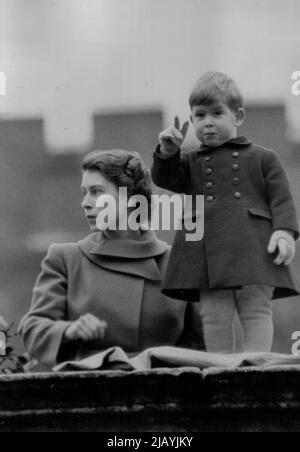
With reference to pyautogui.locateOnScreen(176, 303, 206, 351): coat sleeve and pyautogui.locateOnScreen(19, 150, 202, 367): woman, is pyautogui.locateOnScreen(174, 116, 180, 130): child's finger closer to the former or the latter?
pyautogui.locateOnScreen(19, 150, 202, 367): woman

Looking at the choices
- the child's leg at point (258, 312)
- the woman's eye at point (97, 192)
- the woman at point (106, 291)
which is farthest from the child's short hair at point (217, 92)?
the child's leg at point (258, 312)

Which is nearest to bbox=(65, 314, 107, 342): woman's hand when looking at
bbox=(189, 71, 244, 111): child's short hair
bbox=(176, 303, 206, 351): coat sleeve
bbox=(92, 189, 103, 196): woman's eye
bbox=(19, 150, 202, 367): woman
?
bbox=(19, 150, 202, 367): woman

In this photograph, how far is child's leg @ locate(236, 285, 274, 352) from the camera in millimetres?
Result: 5008

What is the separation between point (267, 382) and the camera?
4.65 meters

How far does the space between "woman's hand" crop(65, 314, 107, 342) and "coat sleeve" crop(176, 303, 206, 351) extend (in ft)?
0.82

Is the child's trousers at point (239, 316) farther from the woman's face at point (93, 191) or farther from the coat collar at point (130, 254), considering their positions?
the woman's face at point (93, 191)

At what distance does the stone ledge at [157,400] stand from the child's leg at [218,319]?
0.31 metres

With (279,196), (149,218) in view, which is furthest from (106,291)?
(279,196)

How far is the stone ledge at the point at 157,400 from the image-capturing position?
4668 millimetres

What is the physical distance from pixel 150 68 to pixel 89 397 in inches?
48.6

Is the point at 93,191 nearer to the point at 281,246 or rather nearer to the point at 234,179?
the point at 234,179

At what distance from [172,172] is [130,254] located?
295 millimetres

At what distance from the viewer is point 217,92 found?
5156 millimetres

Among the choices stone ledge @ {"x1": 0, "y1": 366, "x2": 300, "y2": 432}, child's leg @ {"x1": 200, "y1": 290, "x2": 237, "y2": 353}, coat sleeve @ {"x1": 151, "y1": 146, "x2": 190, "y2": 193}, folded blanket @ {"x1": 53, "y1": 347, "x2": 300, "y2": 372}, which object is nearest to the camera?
stone ledge @ {"x1": 0, "y1": 366, "x2": 300, "y2": 432}
